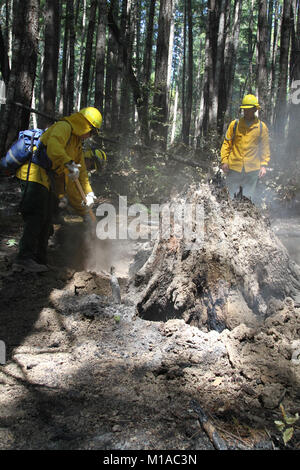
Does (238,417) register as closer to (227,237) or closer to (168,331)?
(168,331)

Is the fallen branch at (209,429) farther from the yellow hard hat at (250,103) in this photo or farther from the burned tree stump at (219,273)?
the yellow hard hat at (250,103)

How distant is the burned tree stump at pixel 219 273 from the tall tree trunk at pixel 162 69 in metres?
6.36

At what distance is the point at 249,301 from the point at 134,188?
22.5 feet

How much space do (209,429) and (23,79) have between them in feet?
25.0

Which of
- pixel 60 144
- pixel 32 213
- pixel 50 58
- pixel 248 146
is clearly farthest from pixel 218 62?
pixel 32 213

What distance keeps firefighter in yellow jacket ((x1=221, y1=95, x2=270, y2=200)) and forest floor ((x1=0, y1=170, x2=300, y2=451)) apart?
3413 mm

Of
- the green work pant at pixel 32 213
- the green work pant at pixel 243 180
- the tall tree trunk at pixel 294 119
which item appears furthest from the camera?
the tall tree trunk at pixel 294 119

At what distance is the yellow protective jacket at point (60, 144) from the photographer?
4.42m

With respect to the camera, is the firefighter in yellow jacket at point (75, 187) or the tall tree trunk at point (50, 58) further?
the tall tree trunk at point (50, 58)

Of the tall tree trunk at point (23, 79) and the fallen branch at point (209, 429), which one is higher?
the tall tree trunk at point (23, 79)

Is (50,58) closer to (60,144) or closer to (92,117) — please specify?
(92,117)

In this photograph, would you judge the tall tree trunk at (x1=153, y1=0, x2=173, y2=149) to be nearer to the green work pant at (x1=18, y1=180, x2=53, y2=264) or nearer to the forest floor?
the green work pant at (x1=18, y1=180, x2=53, y2=264)

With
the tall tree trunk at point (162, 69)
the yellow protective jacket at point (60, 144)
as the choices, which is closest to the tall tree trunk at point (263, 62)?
the tall tree trunk at point (162, 69)

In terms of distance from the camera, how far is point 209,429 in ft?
6.52
